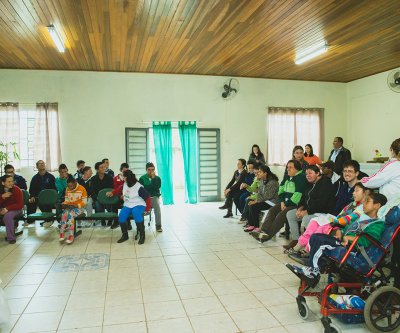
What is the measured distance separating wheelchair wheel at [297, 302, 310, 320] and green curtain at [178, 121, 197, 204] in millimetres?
5869

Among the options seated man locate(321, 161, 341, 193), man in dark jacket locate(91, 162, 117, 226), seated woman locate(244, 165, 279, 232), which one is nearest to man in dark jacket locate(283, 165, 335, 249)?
seated man locate(321, 161, 341, 193)

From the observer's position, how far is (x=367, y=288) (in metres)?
2.61

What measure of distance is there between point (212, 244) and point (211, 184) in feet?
13.0

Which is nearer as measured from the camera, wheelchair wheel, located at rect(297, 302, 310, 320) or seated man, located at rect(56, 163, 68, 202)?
wheelchair wheel, located at rect(297, 302, 310, 320)

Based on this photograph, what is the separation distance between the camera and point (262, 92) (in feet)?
29.2

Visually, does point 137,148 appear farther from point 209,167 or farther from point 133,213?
point 133,213

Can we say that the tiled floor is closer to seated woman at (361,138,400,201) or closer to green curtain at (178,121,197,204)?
seated woman at (361,138,400,201)

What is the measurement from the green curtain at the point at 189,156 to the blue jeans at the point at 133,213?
3.44 metres

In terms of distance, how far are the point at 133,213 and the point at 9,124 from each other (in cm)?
444

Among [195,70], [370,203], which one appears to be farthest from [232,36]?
[370,203]

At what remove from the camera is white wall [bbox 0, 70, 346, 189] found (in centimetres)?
781

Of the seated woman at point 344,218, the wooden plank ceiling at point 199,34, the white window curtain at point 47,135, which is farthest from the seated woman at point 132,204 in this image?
the white window curtain at point 47,135

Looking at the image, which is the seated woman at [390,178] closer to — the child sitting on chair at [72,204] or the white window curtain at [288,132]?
the child sitting on chair at [72,204]

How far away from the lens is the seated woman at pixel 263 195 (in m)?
5.30
